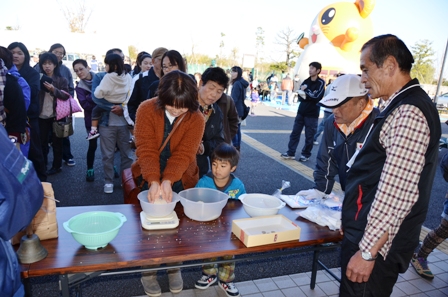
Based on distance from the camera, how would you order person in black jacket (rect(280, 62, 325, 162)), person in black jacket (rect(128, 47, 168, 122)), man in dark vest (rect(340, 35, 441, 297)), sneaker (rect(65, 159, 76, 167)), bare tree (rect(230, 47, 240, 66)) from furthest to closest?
bare tree (rect(230, 47, 240, 66)), person in black jacket (rect(280, 62, 325, 162)), sneaker (rect(65, 159, 76, 167)), person in black jacket (rect(128, 47, 168, 122)), man in dark vest (rect(340, 35, 441, 297))

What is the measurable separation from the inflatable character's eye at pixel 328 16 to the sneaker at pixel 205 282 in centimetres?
1379

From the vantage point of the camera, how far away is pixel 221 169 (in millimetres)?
2111

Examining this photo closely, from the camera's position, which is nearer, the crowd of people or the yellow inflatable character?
the crowd of people

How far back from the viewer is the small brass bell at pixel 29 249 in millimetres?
1184

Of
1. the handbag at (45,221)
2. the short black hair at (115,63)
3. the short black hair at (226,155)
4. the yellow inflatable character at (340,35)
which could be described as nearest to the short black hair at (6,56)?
the short black hair at (115,63)

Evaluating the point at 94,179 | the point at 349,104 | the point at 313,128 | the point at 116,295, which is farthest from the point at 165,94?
the point at 313,128

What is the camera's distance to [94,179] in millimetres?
4215

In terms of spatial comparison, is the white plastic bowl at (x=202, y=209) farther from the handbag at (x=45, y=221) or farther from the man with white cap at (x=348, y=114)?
the man with white cap at (x=348, y=114)

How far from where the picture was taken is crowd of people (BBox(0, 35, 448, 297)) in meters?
1.15

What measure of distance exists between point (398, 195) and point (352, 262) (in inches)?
15.0

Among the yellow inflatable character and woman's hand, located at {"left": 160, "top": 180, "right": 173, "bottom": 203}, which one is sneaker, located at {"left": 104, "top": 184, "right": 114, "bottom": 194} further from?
the yellow inflatable character

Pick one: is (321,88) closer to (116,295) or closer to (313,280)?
(313,280)

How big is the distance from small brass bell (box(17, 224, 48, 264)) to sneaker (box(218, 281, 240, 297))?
1.41 meters

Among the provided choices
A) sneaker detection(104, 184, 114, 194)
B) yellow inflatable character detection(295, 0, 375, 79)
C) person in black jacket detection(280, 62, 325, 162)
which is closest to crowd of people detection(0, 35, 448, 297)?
sneaker detection(104, 184, 114, 194)
